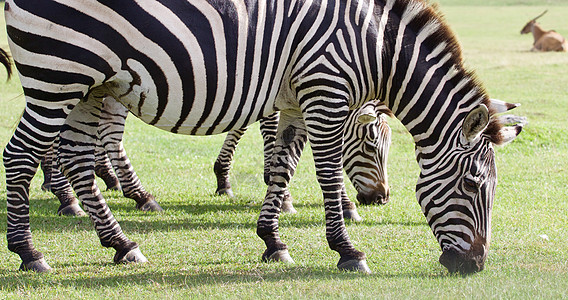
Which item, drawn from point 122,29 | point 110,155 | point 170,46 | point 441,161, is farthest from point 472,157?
point 110,155

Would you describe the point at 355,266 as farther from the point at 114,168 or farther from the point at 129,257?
the point at 114,168

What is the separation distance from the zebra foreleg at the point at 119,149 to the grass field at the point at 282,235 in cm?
21

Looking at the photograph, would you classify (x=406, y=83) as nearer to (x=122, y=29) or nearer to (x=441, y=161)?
(x=441, y=161)

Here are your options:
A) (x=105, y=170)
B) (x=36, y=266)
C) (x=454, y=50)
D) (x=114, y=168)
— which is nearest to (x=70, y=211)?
(x=114, y=168)

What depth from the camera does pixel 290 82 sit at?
6.20 meters

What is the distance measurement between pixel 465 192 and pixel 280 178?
6.53 feet

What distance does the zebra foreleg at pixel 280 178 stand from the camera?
679 cm

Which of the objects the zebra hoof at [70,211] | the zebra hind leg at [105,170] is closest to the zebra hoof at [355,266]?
the zebra hoof at [70,211]

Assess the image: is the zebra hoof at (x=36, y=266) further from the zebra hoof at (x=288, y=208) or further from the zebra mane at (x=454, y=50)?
the zebra mane at (x=454, y=50)

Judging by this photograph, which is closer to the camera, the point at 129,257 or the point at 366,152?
the point at 129,257

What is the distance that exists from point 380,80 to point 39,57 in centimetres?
311

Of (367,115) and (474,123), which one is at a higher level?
(474,123)

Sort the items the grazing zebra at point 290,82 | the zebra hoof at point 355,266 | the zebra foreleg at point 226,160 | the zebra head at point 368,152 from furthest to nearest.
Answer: the zebra foreleg at point 226,160, the zebra head at point 368,152, the zebra hoof at point 355,266, the grazing zebra at point 290,82

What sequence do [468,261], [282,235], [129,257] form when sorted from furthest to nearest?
[282,235] → [129,257] → [468,261]
